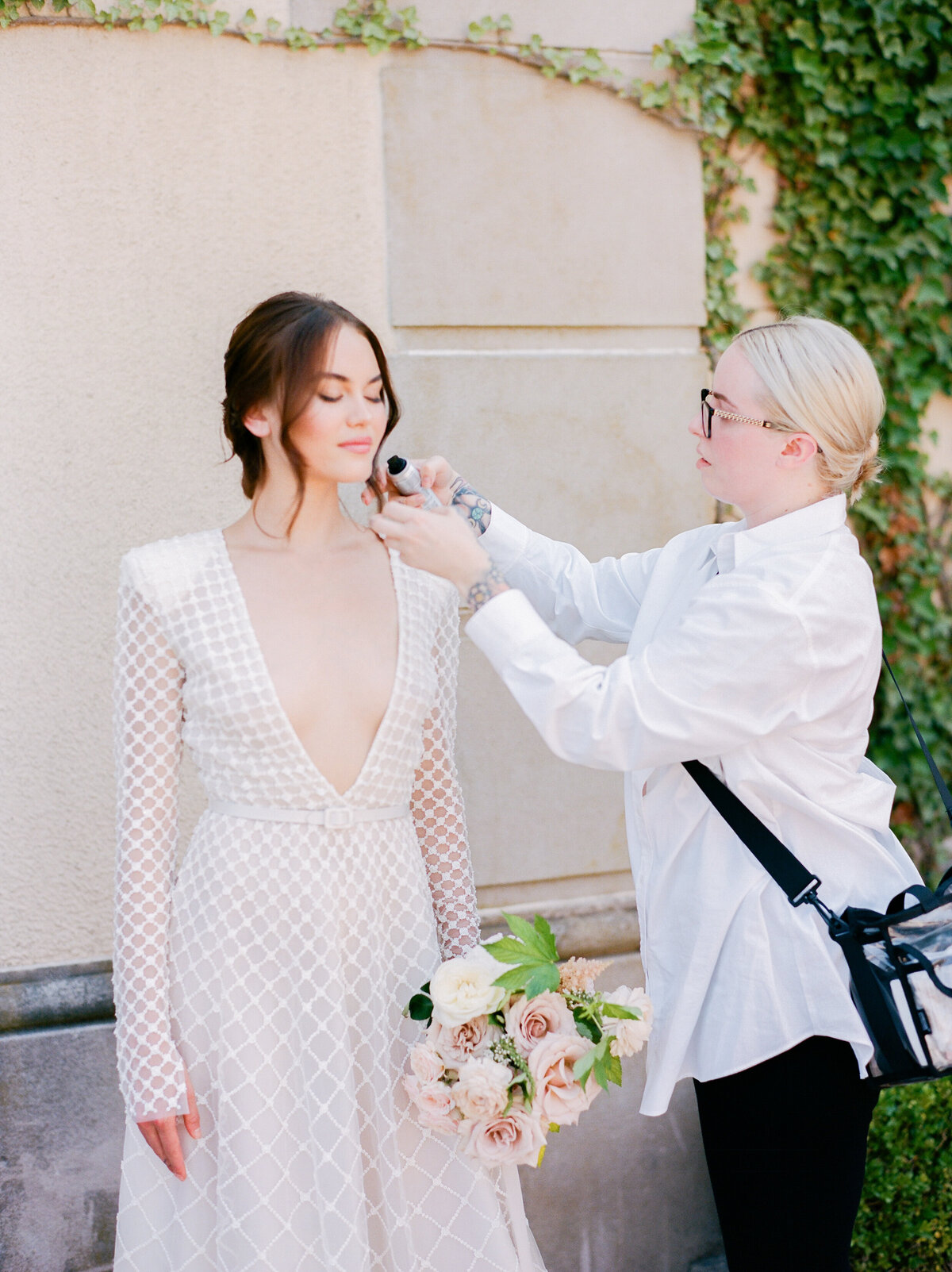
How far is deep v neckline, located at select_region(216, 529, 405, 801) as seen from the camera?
186 cm

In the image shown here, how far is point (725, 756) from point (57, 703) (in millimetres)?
1783

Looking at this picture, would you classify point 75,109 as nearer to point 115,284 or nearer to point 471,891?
point 115,284

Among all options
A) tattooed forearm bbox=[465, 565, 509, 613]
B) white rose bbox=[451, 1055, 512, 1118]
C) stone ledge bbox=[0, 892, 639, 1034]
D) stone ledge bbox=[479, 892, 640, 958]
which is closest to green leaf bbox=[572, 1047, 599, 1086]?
white rose bbox=[451, 1055, 512, 1118]

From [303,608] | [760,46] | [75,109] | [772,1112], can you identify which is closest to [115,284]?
[75,109]

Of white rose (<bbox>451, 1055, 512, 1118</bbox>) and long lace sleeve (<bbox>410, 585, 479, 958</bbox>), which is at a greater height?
long lace sleeve (<bbox>410, 585, 479, 958</bbox>)

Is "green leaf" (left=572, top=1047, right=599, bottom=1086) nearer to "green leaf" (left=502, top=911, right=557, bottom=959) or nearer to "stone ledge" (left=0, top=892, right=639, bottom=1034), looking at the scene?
"green leaf" (left=502, top=911, right=557, bottom=959)

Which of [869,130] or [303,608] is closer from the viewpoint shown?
[303,608]

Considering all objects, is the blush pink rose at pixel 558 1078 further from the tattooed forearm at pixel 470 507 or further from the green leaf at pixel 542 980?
the tattooed forearm at pixel 470 507

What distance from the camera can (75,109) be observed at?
113 inches

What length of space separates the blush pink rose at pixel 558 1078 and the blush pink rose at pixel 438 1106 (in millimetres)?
132

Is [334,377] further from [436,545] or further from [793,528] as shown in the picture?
[793,528]

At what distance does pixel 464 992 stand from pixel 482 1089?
0.46 ft

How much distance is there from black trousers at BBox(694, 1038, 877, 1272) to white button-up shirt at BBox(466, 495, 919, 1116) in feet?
0.21

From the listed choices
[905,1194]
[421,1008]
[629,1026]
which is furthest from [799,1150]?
[905,1194]
